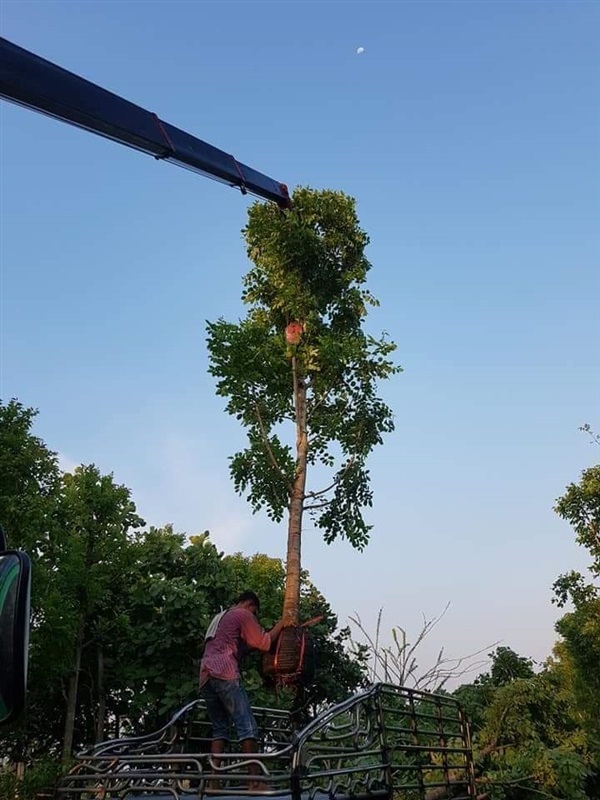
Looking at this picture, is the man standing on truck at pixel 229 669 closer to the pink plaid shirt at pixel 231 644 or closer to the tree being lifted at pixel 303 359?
the pink plaid shirt at pixel 231 644

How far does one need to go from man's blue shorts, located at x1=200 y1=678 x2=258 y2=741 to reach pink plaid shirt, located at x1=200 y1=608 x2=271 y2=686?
0.21ft

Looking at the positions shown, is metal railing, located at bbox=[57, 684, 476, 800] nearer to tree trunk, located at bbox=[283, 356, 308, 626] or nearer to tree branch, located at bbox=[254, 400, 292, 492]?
tree trunk, located at bbox=[283, 356, 308, 626]

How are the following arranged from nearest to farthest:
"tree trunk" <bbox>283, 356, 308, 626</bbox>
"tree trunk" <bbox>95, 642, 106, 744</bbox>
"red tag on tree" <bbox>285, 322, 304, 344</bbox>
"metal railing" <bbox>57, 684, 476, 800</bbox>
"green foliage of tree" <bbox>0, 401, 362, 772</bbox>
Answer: "metal railing" <bbox>57, 684, 476, 800</bbox> → "tree trunk" <bbox>283, 356, 308, 626</bbox> → "red tag on tree" <bbox>285, 322, 304, 344</bbox> → "green foliage of tree" <bbox>0, 401, 362, 772</bbox> → "tree trunk" <bbox>95, 642, 106, 744</bbox>

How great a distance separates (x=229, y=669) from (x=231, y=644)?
7.8 inches

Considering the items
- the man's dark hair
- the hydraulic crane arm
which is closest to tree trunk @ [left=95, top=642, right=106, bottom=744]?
the hydraulic crane arm

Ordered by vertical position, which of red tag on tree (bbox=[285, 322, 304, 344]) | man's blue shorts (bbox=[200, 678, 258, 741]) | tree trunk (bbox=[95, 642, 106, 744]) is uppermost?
red tag on tree (bbox=[285, 322, 304, 344])

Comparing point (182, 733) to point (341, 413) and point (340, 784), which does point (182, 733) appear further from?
point (341, 413)

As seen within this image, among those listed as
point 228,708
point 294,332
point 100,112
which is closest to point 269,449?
point 294,332

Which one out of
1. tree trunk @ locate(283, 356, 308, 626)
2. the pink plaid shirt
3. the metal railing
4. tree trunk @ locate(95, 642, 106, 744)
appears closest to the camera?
the metal railing

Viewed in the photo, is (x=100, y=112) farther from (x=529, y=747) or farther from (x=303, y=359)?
(x=529, y=747)

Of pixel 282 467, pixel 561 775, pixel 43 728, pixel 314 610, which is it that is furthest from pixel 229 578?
pixel 561 775

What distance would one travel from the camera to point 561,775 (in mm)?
10133

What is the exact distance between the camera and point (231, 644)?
575 centimetres

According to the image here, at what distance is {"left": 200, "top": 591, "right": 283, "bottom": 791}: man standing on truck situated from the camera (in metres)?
5.58
